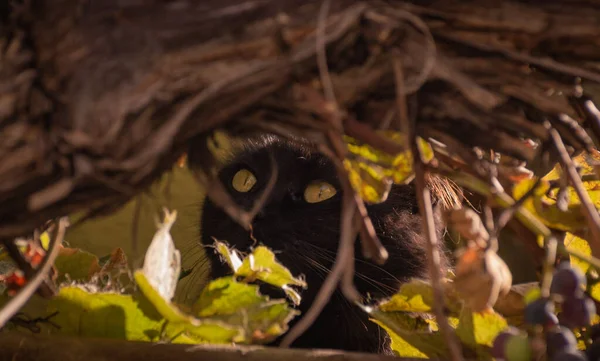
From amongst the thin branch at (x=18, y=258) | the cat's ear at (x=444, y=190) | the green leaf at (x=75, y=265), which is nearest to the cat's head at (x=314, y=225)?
the cat's ear at (x=444, y=190)

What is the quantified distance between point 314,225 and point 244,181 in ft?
0.47

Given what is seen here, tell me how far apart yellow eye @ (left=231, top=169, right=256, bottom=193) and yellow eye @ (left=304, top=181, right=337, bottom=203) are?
9 cm

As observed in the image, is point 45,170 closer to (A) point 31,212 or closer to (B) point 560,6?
(A) point 31,212

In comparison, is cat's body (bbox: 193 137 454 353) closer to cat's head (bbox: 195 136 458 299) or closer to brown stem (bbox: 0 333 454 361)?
cat's head (bbox: 195 136 458 299)

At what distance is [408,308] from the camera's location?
0.45m

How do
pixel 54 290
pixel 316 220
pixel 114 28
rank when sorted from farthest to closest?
1. pixel 316 220
2. pixel 54 290
3. pixel 114 28

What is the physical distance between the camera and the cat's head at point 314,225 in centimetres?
82

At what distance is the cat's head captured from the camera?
817mm

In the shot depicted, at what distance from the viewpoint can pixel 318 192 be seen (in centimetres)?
86

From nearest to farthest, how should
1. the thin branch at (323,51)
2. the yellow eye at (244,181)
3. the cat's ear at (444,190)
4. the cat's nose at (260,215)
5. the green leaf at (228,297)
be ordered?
the thin branch at (323,51), the green leaf at (228,297), the cat's ear at (444,190), the cat's nose at (260,215), the yellow eye at (244,181)

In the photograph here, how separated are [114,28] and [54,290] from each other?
206 mm

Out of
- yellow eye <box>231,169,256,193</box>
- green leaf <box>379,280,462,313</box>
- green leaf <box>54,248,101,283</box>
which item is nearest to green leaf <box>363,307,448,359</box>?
green leaf <box>379,280,462,313</box>

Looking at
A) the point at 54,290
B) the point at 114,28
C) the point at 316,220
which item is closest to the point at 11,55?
the point at 114,28

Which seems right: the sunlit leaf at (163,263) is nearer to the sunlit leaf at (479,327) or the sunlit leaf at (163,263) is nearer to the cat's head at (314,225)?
the sunlit leaf at (479,327)
